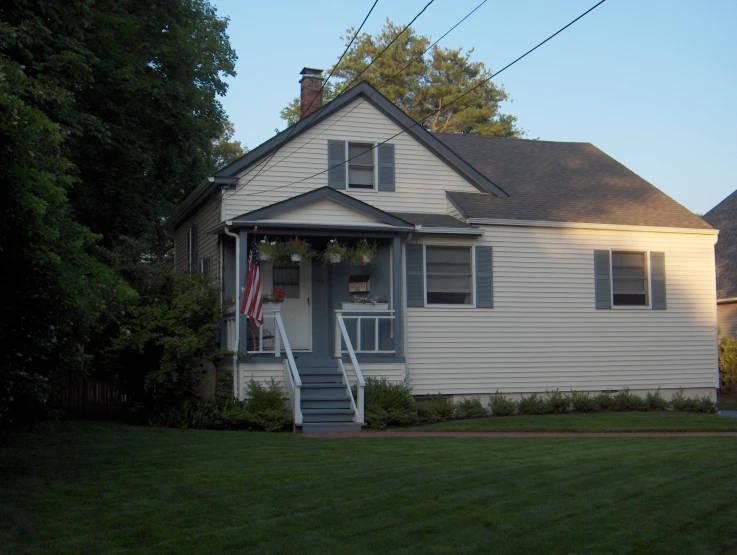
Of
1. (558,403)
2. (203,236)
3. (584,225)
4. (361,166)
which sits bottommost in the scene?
(558,403)

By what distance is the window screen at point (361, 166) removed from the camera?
57.7 ft

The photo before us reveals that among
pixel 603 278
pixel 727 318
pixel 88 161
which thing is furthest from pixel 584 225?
pixel 88 161

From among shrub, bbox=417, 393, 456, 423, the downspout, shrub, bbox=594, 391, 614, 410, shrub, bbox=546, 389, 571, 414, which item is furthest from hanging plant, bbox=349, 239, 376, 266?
shrub, bbox=594, 391, 614, 410

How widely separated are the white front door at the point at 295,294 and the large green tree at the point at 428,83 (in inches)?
951

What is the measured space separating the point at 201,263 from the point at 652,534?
44.7ft

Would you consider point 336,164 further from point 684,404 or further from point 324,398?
point 684,404

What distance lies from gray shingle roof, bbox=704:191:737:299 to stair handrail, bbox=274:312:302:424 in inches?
634

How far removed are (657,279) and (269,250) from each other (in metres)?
8.74

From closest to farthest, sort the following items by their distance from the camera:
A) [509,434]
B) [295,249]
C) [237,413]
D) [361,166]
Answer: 1. [509,434]
2. [237,413]
3. [295,249]
4. [361,166]

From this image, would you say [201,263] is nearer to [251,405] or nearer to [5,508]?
[251,405]

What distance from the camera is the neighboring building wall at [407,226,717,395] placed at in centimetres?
1688

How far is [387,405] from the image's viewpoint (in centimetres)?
1499

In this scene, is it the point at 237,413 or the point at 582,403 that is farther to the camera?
the point at 582,403

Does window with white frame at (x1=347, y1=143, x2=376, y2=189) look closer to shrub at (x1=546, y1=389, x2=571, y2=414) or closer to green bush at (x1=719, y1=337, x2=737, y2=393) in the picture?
shrub at (x1=546, y1=389, x2=571, y2=414)
